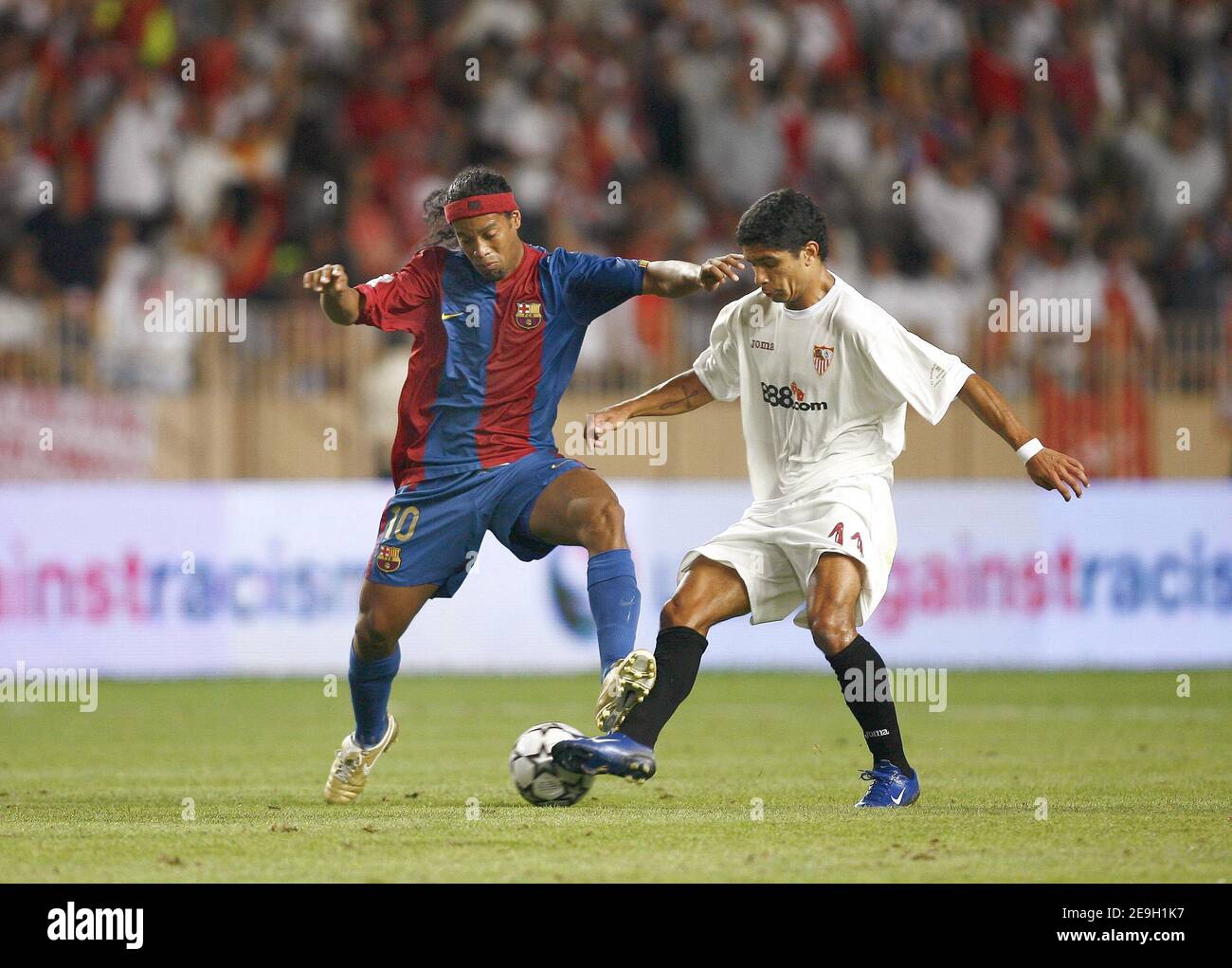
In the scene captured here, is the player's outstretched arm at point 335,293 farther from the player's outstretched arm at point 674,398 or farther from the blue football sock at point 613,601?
the blue football sock at point 613,601

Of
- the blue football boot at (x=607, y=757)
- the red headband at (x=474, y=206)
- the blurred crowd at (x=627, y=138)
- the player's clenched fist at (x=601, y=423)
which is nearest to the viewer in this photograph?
the blue football boot at (x=607, y=757)

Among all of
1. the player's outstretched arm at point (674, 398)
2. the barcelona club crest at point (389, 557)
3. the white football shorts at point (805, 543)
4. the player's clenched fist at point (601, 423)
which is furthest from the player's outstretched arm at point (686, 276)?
the barcelona club crest at point (389, 557)

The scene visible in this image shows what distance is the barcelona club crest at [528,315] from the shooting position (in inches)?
299

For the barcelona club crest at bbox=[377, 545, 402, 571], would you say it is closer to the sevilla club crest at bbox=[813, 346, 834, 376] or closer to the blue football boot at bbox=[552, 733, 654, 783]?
the blue football boot at bbox=[552, 733, 654, 783]

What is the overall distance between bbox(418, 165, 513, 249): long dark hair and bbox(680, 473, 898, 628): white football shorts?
1.56 meters

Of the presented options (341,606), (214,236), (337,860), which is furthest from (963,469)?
(337,860)

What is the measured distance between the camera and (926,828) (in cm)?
643

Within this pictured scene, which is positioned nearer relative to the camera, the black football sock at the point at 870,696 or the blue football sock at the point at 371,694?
the black football sock at the point at 870,696

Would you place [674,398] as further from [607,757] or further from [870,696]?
[607,757]

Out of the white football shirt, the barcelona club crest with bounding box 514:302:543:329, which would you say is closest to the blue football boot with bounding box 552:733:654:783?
the white football shirt

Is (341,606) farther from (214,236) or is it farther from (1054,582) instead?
(1054,582)

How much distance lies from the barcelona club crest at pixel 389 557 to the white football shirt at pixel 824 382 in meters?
1.37

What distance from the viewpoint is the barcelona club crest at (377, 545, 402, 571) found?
7453 mm
